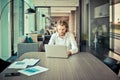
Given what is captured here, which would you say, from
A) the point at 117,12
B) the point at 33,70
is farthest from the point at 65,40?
the point at 117,12

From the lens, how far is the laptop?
2901mm

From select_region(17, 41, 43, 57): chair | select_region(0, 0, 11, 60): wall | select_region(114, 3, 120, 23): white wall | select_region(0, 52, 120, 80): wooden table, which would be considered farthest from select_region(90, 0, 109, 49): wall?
select_region(0, 52, 120, 80): wooden table

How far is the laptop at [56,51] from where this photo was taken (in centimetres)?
290

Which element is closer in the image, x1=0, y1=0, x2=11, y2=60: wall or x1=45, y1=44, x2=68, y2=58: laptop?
x1=45, y1=44, x2=68, y2=58: laptop

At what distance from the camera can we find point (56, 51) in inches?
116

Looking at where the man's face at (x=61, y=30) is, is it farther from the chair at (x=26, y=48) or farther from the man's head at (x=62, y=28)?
the chair at (x=26, y=48)

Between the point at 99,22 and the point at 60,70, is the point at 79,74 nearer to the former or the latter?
the point at 60,70

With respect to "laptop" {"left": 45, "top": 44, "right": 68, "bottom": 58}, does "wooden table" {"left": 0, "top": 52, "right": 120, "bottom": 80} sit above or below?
below

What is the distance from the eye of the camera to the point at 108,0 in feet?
22.0

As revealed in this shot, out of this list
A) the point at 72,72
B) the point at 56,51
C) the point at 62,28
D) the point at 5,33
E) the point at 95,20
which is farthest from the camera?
the point at 95,20

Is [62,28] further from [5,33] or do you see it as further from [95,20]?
[95,20]

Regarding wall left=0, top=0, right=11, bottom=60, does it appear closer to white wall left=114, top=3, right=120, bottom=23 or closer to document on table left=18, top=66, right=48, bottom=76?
white wall left=114, top=3, right=120, bottom=23

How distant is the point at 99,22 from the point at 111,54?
1.67 metres

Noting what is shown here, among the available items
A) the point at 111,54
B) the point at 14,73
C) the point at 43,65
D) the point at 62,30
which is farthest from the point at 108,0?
the point at 14,73
